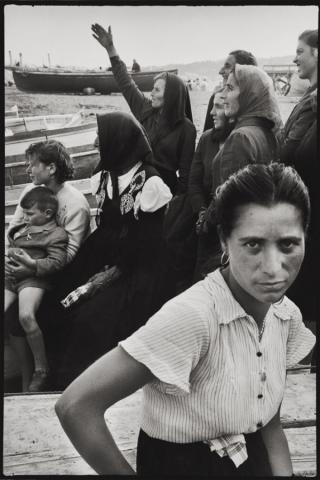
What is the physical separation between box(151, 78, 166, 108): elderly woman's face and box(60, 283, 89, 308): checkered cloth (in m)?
0.83

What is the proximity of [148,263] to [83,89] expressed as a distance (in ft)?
2.60

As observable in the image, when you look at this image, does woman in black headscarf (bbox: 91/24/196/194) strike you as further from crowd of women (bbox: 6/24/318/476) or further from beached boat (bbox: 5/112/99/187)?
beached boat (bbox: 5/112/99/187)

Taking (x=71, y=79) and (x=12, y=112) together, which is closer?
(x=12, y=112)

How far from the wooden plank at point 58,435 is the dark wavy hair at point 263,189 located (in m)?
1.14

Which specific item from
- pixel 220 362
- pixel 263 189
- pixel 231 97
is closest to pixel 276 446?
pixel 220 362

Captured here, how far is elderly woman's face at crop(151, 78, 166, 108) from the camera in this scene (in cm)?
240

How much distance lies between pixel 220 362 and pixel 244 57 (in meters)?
1.35

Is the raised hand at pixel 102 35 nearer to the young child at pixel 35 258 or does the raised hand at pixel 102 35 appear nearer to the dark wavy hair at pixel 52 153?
the dark wavy hair at pixel 52 153

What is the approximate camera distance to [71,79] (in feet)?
8.06

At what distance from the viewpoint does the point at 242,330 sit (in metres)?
1.59

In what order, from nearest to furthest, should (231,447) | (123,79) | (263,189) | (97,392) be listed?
(97,392)
(263,189)
(231,447)
(123,79)

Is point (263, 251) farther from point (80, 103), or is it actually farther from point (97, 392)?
point (80, 103)

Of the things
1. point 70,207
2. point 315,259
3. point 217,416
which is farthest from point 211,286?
point 70,207

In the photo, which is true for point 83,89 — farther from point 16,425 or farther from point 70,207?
point 16,425
